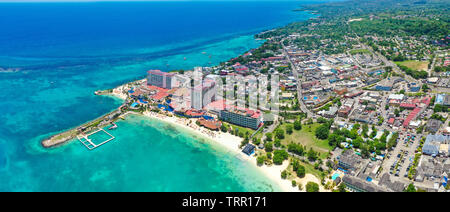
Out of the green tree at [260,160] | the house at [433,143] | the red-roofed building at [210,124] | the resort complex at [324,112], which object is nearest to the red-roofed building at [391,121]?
the resort complex at [324,112]

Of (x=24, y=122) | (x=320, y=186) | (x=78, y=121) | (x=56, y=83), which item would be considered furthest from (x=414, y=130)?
(x=56, y=83)

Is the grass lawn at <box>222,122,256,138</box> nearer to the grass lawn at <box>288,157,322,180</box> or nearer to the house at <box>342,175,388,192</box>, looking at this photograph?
the grass lawn at <box>288,157,322,180</box>

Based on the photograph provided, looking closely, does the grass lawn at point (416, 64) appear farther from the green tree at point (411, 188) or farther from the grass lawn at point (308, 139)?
the green tree at point (411, 188)

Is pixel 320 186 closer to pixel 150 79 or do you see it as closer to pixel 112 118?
pixel 112 118

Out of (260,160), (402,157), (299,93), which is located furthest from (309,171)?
(299,93)

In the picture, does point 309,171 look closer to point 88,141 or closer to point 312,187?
point 312,187

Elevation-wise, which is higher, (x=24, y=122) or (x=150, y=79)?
(x=150, y=79)
